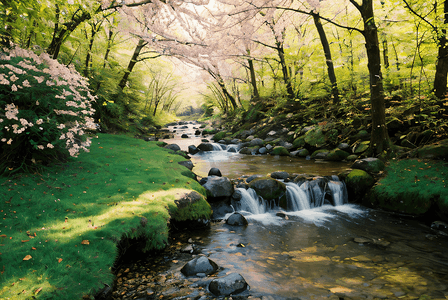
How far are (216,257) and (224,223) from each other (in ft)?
5.28

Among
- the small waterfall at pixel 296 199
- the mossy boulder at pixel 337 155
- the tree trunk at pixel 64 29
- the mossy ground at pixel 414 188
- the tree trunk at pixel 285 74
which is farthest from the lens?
the tree trunk at pixel 285 74

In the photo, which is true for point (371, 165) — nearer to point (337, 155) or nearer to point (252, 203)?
point (337, 155)

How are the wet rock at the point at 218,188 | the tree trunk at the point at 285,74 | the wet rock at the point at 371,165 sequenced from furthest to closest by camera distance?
the tree trunk at the point at 285,74 < the wet rock at the point at 371,165 < the wet rock at the point at 218,188

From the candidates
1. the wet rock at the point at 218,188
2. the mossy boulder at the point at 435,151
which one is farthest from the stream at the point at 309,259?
the mossy boulder at the point at 435,151

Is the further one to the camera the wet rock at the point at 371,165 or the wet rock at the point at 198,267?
the wet rock at the point at 371,165

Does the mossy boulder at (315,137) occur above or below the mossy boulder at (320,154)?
above

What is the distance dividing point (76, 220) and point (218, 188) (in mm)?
3753

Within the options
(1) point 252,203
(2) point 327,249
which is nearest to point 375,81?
(1) point 252,203

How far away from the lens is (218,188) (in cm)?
691

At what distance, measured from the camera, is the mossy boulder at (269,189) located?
714 centimetres

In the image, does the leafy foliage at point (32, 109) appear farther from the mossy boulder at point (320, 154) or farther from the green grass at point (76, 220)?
the mossy boulder at point (320, 154)

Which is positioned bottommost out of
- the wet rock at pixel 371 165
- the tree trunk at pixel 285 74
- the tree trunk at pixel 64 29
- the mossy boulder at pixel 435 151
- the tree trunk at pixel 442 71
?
the wet rock at pixel 371 165

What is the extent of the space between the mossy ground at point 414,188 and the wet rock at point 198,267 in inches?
208

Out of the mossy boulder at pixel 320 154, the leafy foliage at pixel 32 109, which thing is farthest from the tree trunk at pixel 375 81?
the leafy foliage at pixel 32 109
